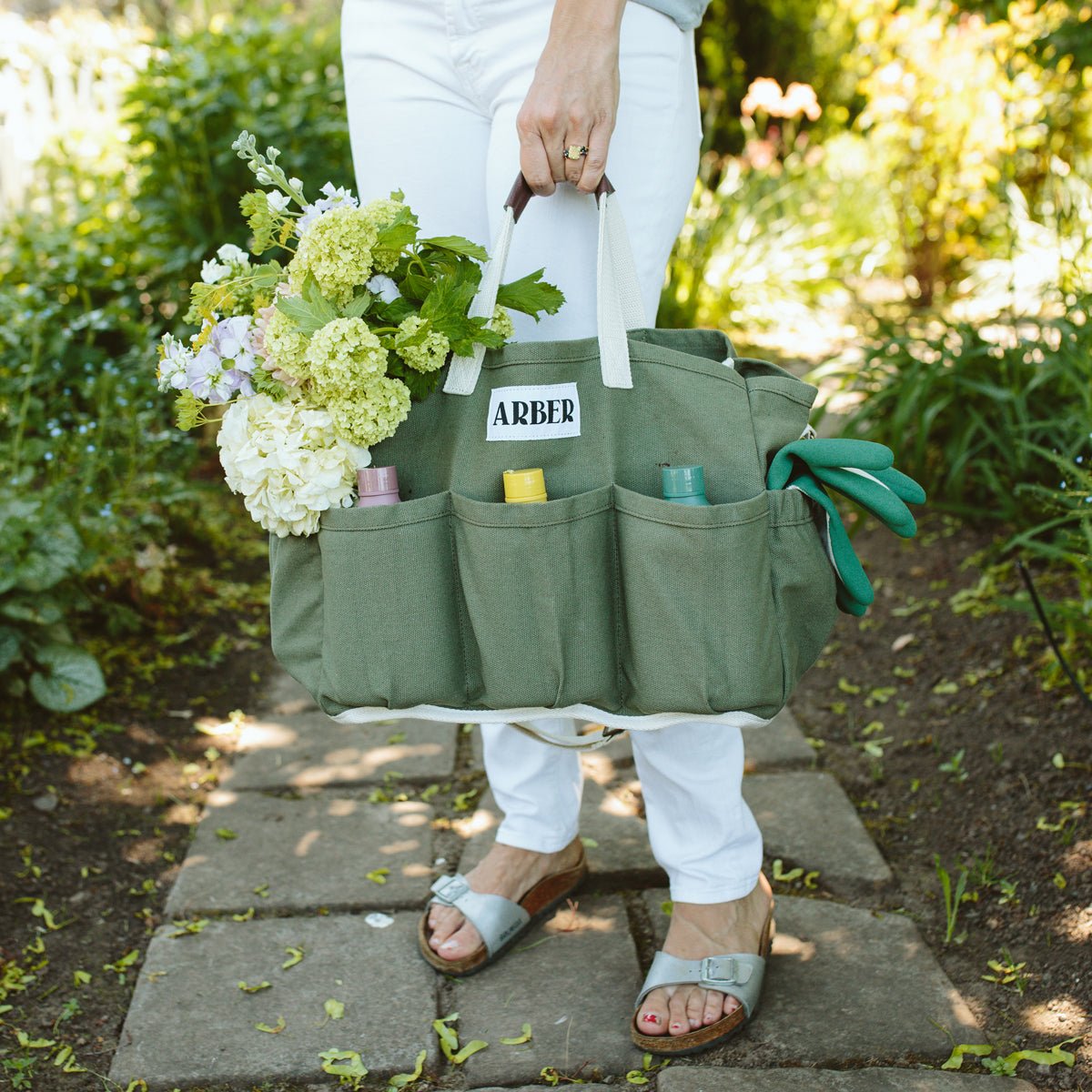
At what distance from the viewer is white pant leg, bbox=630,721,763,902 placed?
5.14 feet

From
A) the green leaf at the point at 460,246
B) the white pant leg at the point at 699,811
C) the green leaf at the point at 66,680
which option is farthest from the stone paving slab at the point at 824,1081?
the green leaf at the point at 66,680

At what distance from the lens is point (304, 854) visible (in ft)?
6.77

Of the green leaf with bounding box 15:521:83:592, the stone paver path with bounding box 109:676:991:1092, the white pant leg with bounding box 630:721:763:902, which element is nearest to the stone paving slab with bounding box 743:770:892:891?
the stone paver path with bounding box 109:676:991:1092

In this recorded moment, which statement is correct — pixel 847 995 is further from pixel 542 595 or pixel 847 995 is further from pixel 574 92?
pixel 574 92

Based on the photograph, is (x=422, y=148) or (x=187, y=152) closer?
(x=422, y=148)

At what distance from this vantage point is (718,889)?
5.37 feet

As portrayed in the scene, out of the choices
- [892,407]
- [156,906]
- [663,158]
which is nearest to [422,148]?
[663,158]

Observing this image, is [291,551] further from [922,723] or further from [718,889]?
[922,723]

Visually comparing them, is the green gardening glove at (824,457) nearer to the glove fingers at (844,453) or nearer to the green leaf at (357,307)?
the glove fingers at (844,453)

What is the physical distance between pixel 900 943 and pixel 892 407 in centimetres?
200

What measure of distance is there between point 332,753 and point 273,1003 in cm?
75

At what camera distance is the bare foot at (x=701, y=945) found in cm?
156

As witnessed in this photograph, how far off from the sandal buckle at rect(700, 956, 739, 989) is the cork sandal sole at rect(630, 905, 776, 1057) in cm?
4

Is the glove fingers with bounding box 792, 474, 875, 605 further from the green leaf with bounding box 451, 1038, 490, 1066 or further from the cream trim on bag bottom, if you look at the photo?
the green leaf with bounding box 451, 1038, 490, 1066
